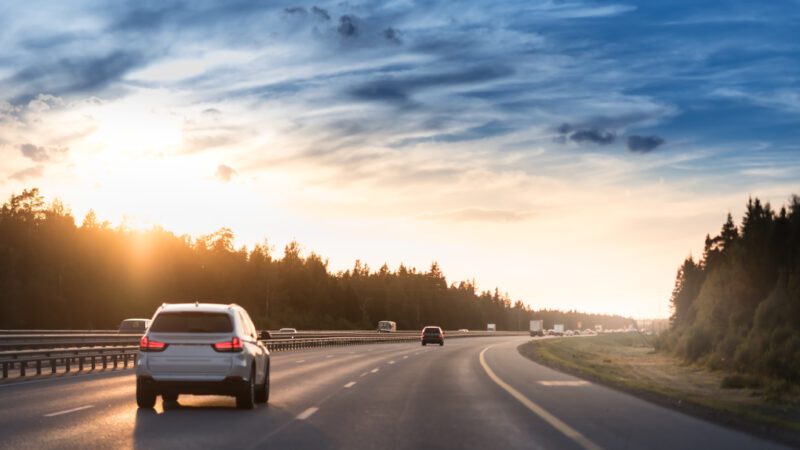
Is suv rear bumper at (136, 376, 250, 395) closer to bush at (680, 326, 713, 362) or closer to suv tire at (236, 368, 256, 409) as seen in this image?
suv tire at (236, 368, 256, 409)

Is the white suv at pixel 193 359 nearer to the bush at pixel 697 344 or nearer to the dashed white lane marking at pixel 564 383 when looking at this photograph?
the dashed white lane marking at pixel 564 383

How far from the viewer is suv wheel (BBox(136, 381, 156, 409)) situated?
16156 millimetres

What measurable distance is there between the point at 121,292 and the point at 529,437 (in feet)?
387

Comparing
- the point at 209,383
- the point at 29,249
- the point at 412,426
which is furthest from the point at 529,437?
the point at 29,249

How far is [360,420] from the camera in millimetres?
14922

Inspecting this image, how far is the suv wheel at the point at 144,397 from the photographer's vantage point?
16156 millimetres

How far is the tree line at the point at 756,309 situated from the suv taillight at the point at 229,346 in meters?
34.5

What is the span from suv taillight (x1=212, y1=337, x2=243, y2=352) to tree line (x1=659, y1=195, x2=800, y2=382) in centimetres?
3450

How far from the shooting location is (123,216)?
537 ft

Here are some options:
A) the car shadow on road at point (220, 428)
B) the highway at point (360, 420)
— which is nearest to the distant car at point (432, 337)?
the highway at point (360, 420)

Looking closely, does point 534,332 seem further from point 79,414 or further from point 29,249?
point 79,414

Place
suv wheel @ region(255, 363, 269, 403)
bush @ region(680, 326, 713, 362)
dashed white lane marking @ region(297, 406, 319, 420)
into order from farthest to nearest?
bush @ region(680, 326, 713, 362) < suv wheel @ region(255, 363, 269, 403) < dashed white lane marking @ region(297, 406, 319, 420)

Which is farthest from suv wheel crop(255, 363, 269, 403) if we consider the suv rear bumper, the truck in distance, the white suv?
the truck in distance

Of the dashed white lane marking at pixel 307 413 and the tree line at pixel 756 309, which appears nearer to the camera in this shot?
the dashed white lane marking at pixel 307 413
